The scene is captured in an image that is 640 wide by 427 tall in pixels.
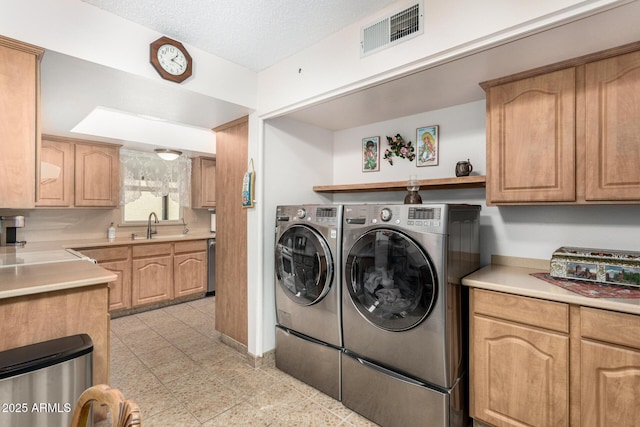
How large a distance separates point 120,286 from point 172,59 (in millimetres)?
2864

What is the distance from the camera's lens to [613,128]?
5.08 ft

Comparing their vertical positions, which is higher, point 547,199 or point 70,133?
point 70,133

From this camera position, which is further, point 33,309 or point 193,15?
point 193,15

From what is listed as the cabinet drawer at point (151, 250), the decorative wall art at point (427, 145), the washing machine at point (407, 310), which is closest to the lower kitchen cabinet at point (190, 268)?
the cabinet drawer at point (151, 250)

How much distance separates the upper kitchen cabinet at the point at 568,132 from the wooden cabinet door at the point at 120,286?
393cm

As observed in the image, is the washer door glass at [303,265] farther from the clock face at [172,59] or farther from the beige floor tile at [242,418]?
the clock face at [172,59]

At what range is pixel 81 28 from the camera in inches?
67.5

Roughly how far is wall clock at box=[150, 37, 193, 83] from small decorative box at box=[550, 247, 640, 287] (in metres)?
2.59

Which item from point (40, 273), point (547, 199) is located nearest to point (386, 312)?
point (547, 199)

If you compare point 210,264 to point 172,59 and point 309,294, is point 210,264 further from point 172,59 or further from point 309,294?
point 172,59

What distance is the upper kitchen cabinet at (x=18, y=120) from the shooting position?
160 centimetres

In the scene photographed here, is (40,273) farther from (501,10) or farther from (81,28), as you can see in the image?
(501,10)

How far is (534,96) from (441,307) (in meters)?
1.32

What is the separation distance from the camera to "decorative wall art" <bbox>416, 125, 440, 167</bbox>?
2.46 meters
